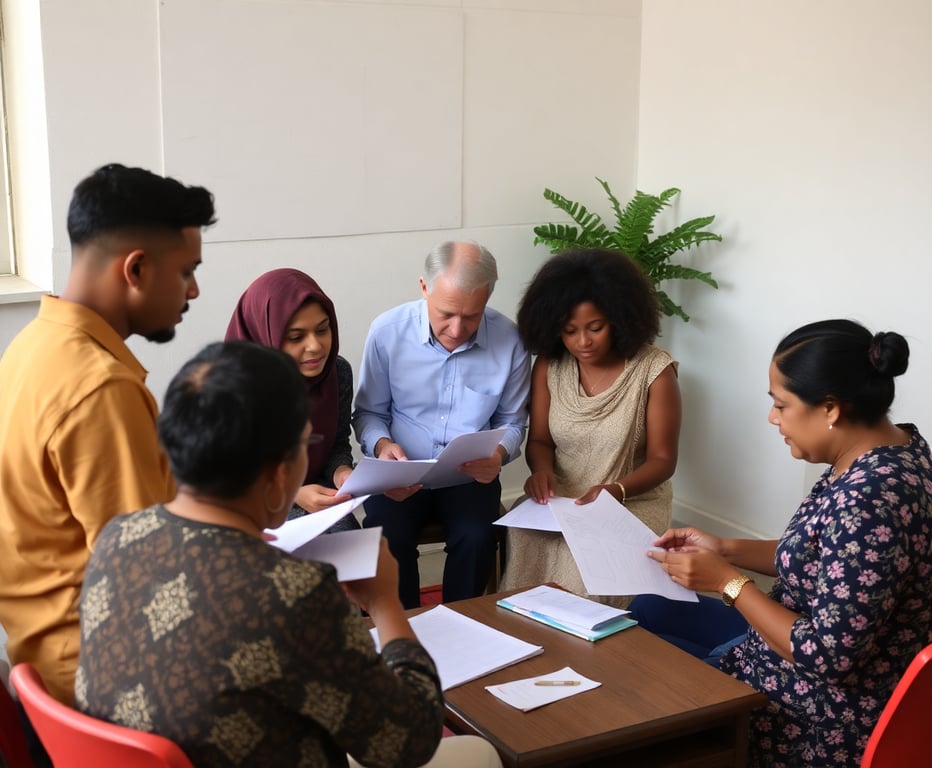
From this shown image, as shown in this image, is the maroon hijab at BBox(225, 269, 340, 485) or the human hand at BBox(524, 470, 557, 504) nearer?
the maroon hijab at BBox(225, 269, 340, 485)

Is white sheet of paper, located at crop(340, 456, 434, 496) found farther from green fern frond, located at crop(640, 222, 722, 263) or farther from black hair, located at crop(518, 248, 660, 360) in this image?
green fern frond, located at crop(640, 222, 722, 263)

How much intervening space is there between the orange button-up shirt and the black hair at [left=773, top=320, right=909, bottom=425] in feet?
4.04

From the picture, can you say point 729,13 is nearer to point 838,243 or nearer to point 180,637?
point 838,243

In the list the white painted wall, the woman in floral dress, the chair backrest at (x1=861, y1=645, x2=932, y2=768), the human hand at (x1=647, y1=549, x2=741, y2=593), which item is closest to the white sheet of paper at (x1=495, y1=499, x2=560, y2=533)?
the human hand at (x1=647, y1=549, x2=741, y2=593)

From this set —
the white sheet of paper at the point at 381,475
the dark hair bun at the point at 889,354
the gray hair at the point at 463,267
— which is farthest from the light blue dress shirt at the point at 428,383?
the dark hair bun at the point at 889,354

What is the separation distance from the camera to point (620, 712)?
6.55 feet

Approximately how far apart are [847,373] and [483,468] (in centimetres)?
126

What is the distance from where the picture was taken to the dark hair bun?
203cm

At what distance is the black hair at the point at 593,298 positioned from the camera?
3303mm

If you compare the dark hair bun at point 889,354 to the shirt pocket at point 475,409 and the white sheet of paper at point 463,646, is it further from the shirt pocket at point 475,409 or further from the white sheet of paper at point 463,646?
the shirt pocket at point 475,409

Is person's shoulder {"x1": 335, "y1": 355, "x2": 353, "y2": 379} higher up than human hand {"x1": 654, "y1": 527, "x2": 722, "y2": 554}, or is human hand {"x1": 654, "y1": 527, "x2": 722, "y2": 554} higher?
person's shoulder {"x1": 335, "y1": 355, "x2": 353, "y2": 379}

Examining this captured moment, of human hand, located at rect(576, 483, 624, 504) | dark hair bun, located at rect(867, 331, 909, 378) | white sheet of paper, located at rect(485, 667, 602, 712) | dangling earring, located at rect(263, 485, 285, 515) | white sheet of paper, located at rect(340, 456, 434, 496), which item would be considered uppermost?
dark hair bun, located at rect(867, 331, 909, 378)

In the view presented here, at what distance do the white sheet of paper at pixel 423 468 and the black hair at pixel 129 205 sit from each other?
34.6 inches

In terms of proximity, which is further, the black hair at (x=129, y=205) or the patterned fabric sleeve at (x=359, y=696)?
the black hair at (x=129, y=205)
